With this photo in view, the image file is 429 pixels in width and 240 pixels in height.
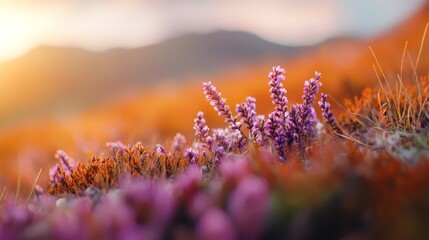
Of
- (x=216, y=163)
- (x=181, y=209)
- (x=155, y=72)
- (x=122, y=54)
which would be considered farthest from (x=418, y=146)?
(x=155, y=72)

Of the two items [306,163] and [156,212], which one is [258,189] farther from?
[306,163]

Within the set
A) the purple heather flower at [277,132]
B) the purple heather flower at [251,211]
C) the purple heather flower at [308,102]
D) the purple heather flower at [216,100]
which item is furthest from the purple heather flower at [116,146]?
the purple heather flower at [251,211]

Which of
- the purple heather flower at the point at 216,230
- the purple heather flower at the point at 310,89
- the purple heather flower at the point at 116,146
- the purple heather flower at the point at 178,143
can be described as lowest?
the purple heather flower at the point at 216,230

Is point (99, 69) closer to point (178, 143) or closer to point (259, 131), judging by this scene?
point (178, 143)

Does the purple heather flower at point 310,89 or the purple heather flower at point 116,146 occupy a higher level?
the purple heather flower at point 310,89

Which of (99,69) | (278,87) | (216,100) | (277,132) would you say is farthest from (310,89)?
(99,69)

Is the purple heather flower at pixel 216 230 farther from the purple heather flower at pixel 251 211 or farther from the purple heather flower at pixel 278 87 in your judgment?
the purple heather flower at pixel 278 87

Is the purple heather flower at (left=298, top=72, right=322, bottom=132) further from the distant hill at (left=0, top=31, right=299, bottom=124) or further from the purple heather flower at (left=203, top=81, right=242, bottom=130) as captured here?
the distant hill at (left=0, top=31, right=299, bottom=124)

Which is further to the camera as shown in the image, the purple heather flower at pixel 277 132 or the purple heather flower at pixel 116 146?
the purple heather flower at pixel 116 146
